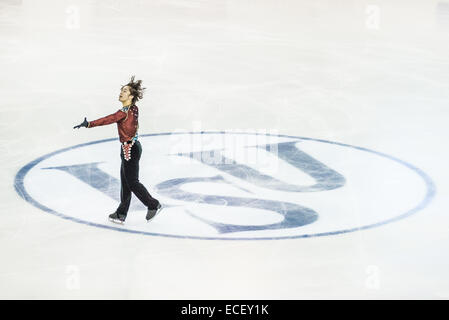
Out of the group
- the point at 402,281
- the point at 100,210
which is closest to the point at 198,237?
the point at 100,210

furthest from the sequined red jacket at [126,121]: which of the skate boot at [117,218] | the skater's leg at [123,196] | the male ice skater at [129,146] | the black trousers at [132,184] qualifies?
the skate boot at [117,218]

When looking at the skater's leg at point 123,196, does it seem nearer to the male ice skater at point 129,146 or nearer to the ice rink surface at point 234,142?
the male ice skater at point 129,146

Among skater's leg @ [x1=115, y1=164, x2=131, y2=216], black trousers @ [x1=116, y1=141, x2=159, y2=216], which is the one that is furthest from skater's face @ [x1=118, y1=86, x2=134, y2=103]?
skater's leg @ [x1=115, y1=164, x2=131, y2=216]

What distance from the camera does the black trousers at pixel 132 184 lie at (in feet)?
26.2

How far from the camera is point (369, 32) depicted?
1766 cm

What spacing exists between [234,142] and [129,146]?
3116 mm

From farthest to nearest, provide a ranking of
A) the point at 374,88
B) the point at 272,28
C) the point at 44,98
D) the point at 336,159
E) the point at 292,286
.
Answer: the point at 272,28 < the point at 374,88 < the point at 44,98 < the point at 336,159 < the point at 292,286

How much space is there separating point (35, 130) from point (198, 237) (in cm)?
373

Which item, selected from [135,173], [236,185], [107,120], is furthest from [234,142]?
[107,120]

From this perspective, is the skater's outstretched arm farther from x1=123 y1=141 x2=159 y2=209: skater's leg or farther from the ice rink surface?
the ice rink surface

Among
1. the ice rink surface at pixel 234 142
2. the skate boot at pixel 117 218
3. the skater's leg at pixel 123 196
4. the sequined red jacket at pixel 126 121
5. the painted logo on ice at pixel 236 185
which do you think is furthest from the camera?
the painted logo on ice at pixel 236 185

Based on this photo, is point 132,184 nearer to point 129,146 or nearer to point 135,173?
point 135,173

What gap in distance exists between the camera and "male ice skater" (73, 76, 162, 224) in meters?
7.72

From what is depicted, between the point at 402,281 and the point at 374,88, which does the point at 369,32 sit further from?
the point at 402,281
